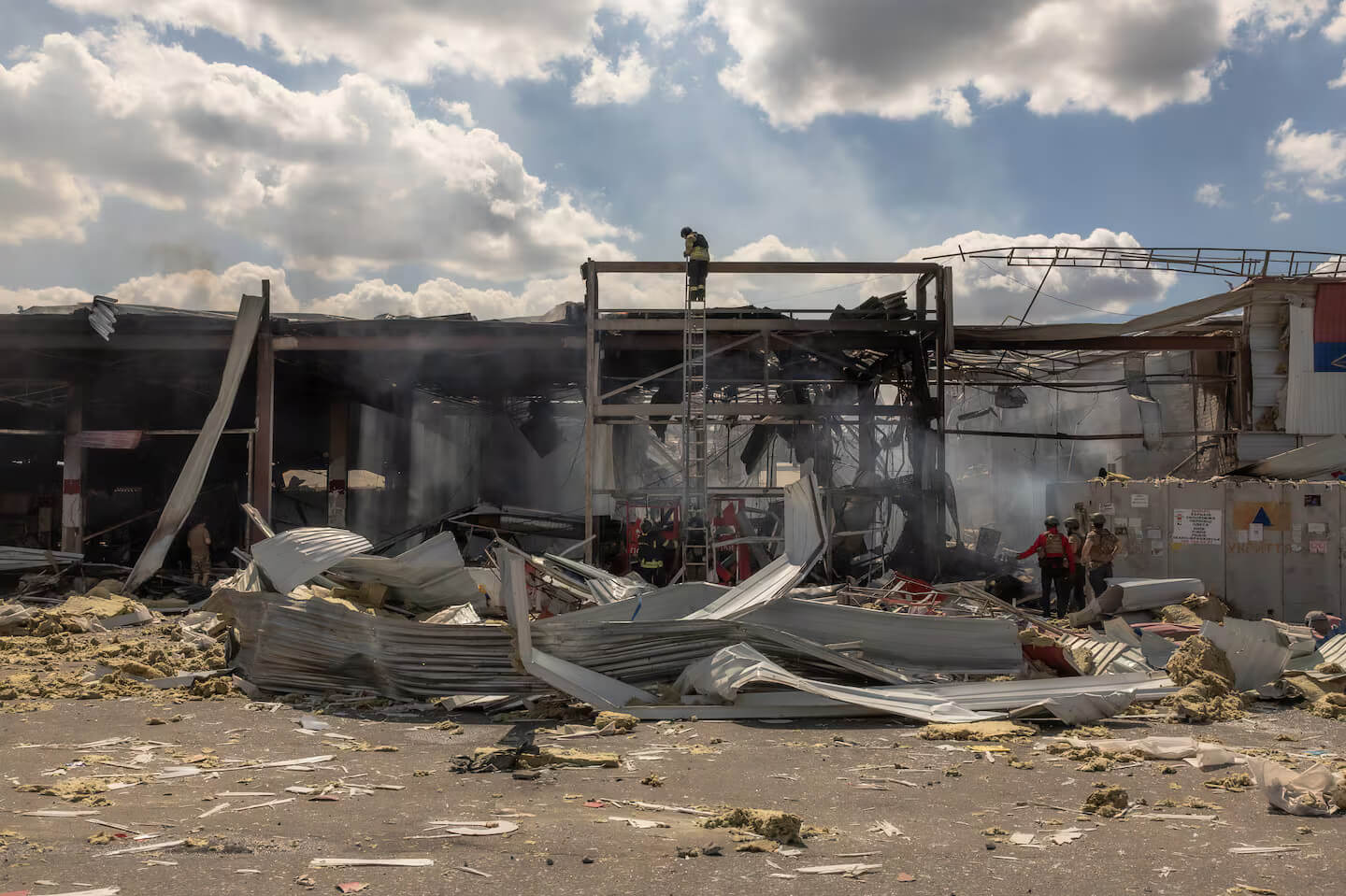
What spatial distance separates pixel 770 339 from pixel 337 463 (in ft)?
31.8

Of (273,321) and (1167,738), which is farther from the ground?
(273,321)

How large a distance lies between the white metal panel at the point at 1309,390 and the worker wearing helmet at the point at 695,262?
35.3 feet

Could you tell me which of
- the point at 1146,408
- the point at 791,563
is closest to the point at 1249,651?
the point at 791,563

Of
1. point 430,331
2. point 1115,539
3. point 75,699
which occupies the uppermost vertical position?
point 430,331

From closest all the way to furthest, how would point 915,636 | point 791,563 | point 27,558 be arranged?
point 915,636
point 791,563
point 27,558

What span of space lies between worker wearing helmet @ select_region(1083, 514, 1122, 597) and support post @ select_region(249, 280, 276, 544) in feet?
45.7

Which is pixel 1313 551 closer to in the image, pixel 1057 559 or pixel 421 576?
pixel 1057 559

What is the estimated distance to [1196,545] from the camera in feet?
44.1

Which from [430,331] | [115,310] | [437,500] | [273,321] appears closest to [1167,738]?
[430,331]

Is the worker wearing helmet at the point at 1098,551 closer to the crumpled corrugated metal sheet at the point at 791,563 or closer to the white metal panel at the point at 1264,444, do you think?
the crumpled corrugated metal sheet at the point at 791,563

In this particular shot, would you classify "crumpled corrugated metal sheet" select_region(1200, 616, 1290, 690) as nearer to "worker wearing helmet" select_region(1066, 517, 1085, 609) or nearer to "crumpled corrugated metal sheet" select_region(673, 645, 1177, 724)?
"crumpled corrugated metal sheet" select_region(673, 645, 1177, 724)

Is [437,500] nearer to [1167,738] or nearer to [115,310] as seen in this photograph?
[115,310]

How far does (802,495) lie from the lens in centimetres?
1012

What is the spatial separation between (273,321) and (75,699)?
36.3ft
